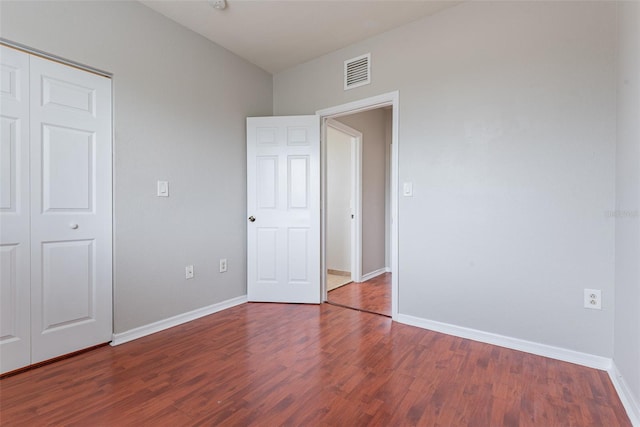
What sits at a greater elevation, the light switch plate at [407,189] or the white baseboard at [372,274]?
the light switch plate at [407,189]

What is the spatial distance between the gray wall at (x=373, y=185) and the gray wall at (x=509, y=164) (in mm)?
1460

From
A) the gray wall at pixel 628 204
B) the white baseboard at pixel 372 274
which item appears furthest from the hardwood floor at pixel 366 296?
the gray wall at pixel 628 204

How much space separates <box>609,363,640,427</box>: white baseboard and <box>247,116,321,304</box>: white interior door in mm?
2255

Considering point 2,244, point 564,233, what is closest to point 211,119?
point 2,244

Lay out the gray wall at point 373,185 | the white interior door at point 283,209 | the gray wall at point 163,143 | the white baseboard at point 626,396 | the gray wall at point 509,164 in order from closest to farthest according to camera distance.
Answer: the white baseboard at point 626,396 → the gray wall at point 509,164 → the gray wall at point 163,143 → the white interior door at point 283,209 → the gray wall at point 373,185

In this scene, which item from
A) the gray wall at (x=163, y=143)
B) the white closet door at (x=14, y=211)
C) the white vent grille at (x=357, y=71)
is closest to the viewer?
the white closet door at (x=14, y=211)

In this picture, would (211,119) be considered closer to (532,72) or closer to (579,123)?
(532,72)

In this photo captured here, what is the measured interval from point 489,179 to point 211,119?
252 centimetres

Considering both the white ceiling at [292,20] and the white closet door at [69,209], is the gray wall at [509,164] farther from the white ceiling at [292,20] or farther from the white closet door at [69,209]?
the white closet door at [69,209]

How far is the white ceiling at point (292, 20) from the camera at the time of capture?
2.33 meters

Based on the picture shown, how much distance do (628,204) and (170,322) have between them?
10.6ft

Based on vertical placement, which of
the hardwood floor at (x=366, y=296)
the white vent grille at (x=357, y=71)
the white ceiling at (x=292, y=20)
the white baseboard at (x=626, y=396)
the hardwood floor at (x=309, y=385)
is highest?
the white ceiling at (x=292, y=20)

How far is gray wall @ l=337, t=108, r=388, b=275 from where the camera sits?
4.18 m

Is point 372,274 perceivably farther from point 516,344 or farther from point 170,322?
point 170,322
